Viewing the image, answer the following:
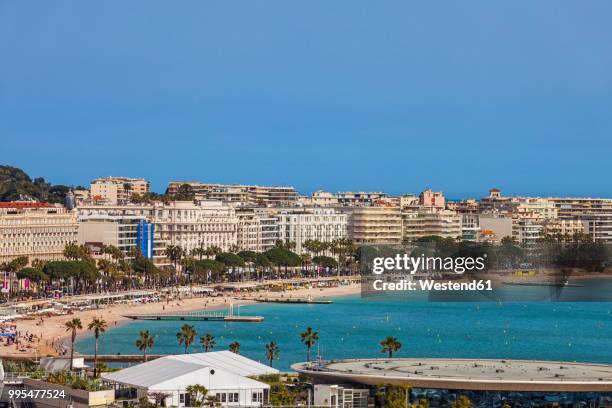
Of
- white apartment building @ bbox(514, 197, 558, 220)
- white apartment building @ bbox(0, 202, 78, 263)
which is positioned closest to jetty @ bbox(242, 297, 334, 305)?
white apartment building @ bbox(0, 202, 78, 263)

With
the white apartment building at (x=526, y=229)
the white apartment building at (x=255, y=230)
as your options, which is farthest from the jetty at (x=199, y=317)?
the white apartment building at (x=526, y=229)

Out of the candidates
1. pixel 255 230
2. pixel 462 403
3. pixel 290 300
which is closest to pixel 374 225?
pixel 255 230

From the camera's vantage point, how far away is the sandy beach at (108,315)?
205ft

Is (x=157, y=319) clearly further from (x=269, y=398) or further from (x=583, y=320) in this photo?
(x=269, y=398)

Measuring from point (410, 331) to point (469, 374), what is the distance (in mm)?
40137

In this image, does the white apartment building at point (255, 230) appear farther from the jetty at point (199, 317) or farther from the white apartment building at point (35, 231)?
the jetty at point (199, 317)

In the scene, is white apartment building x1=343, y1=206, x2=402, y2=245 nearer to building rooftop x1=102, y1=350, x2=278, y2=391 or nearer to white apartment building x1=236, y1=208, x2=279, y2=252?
white apartment building x1=236, y1=208, x2=279, y2=252

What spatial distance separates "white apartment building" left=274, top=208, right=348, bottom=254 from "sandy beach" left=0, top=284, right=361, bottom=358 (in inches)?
810

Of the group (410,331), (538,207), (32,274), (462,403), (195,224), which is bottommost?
(462,403)

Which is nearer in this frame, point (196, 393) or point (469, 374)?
point (196, 393)

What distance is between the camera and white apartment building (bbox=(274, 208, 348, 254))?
13062cm

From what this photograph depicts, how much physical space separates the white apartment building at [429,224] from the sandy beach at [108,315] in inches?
1218

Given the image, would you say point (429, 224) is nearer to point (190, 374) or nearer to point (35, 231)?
point (35, 231)

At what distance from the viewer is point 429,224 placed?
144 m
